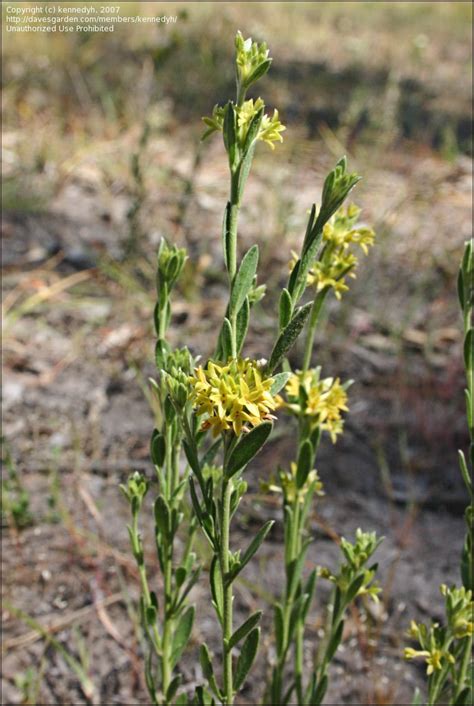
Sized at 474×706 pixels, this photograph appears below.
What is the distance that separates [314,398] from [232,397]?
35cm

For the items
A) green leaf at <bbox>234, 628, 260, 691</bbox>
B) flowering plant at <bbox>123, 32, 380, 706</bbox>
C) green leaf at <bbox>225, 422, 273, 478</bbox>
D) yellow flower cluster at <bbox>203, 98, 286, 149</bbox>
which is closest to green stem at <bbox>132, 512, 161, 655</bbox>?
flowering plant at <bbox>123, 32, 380, 706</bbox>

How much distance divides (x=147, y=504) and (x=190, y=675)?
48 centimetres

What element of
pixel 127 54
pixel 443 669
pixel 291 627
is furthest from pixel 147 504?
pixel 127 54

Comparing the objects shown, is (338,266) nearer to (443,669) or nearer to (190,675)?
(443,669)

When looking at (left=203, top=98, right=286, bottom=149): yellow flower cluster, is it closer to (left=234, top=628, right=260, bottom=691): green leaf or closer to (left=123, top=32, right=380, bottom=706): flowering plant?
(left=123, top=32, right=380, bottom=706): flowering plant

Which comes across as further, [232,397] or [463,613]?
[463,613]

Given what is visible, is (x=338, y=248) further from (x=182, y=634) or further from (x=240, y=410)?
(x=182, y=634)

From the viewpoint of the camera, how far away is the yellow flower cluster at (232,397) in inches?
29.5

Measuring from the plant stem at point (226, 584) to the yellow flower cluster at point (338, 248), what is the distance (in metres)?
0.33

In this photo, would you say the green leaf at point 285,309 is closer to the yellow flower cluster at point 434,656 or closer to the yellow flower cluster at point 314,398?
the yellow flower cluster at point 314,398

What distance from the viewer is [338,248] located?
41.1 inches

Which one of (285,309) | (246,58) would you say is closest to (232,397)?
(285,309)

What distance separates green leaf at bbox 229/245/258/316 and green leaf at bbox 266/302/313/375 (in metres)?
0.07

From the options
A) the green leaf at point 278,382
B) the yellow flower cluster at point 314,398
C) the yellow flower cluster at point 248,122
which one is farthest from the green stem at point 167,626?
the yellow flower cluster at point 248,122
